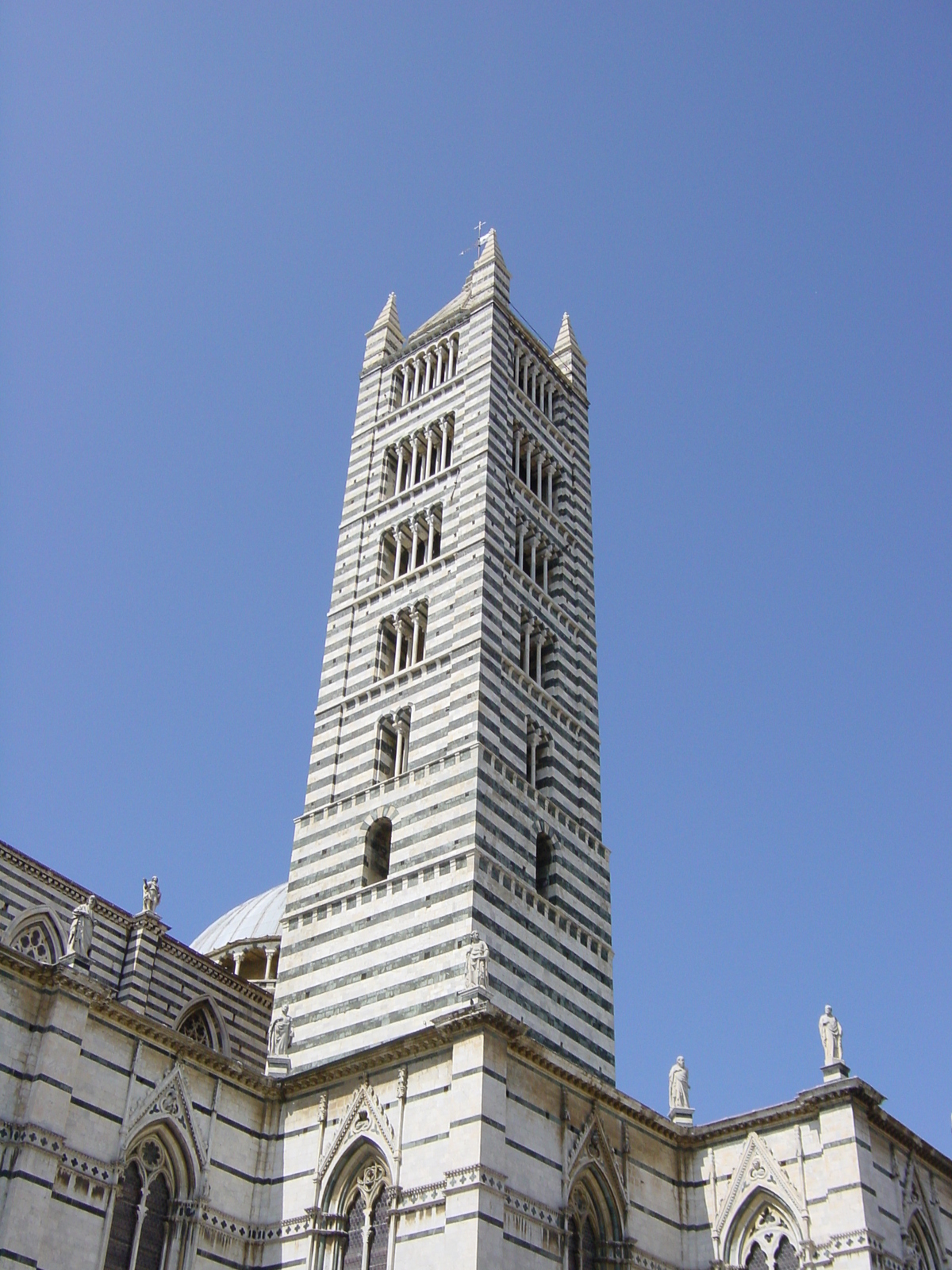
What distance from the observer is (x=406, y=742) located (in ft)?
95.3

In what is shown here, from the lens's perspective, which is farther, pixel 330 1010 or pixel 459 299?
pixel 459 299

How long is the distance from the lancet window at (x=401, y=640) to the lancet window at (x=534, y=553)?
10.3 ft

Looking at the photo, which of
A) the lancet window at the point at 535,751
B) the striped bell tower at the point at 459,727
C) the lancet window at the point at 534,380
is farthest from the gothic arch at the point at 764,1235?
the lancet window at the point at 534,380

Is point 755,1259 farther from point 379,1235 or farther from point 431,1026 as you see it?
point 431,1026

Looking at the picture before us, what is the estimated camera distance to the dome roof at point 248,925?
1700 inches

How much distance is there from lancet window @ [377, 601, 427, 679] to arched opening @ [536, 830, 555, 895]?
17.5 feet

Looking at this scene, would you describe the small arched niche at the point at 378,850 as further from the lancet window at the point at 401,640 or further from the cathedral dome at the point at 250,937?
the cathedral dome at the point at 250,937

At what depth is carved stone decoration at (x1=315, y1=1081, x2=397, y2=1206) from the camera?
21391mm

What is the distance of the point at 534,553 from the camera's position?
33344 mm

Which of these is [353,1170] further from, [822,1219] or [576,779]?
[576,779]

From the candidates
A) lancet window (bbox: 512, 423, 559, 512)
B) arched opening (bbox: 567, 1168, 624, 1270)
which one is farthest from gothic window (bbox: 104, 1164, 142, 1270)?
lancet window (bbox: 512, 423, 559, 512)

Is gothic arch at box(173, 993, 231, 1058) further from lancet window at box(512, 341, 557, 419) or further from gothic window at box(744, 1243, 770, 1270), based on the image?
lancet window at box(512, 341, 557, 419)

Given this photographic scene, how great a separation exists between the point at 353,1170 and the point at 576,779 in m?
11.0

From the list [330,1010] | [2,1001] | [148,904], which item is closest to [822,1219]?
[330,1010]
